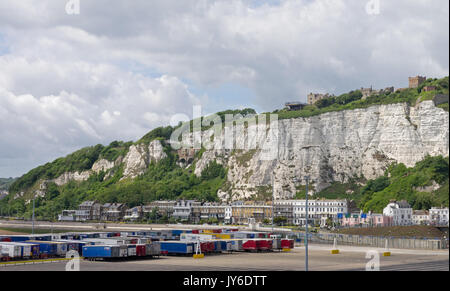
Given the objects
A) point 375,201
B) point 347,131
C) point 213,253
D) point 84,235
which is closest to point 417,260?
point 213,253

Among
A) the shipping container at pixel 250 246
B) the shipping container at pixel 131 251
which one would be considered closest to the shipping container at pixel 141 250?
the shipping container at pixel 131 251

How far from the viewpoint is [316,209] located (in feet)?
486

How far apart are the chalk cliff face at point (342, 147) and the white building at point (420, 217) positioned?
22052 millimetres

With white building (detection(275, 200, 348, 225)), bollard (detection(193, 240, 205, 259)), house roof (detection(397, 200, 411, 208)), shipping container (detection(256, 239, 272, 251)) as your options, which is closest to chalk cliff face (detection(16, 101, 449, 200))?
white building (detection(275, 200, 348, 225))

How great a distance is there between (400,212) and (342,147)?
41434 millimetres

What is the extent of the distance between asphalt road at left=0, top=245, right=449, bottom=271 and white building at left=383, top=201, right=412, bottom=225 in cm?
4564

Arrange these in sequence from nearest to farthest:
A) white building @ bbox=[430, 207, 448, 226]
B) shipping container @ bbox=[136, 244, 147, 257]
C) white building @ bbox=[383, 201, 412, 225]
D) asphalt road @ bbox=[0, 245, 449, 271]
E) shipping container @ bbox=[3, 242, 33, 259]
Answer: asphalt road @ bbox=[0, 245, 449, 271]
shipping container @ bbox=[3, 242, 33, 259]
shipping container @ bbox=[136, 244, 147, 257]
white building @ bbox=[430, 207, 448, 226]
white building @ bbox=[383, 201, 412, 225]

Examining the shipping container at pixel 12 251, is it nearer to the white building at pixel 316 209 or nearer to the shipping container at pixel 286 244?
the shipping container at pixel 286 244

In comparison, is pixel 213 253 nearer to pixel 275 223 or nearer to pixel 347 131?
pixel 275 223

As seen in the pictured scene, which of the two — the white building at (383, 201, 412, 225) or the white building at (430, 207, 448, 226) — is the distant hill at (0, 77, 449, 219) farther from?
the white building at (383, 201, 412, 225)

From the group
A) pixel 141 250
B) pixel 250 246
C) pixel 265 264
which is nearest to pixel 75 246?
pixel 141 250

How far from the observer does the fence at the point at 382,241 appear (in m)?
90.0

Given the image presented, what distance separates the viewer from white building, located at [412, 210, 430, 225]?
11656cm

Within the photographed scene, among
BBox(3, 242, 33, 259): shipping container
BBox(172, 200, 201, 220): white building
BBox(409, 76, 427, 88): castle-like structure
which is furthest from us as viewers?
BBox(409, 76, 427, 88): castle-like structure
